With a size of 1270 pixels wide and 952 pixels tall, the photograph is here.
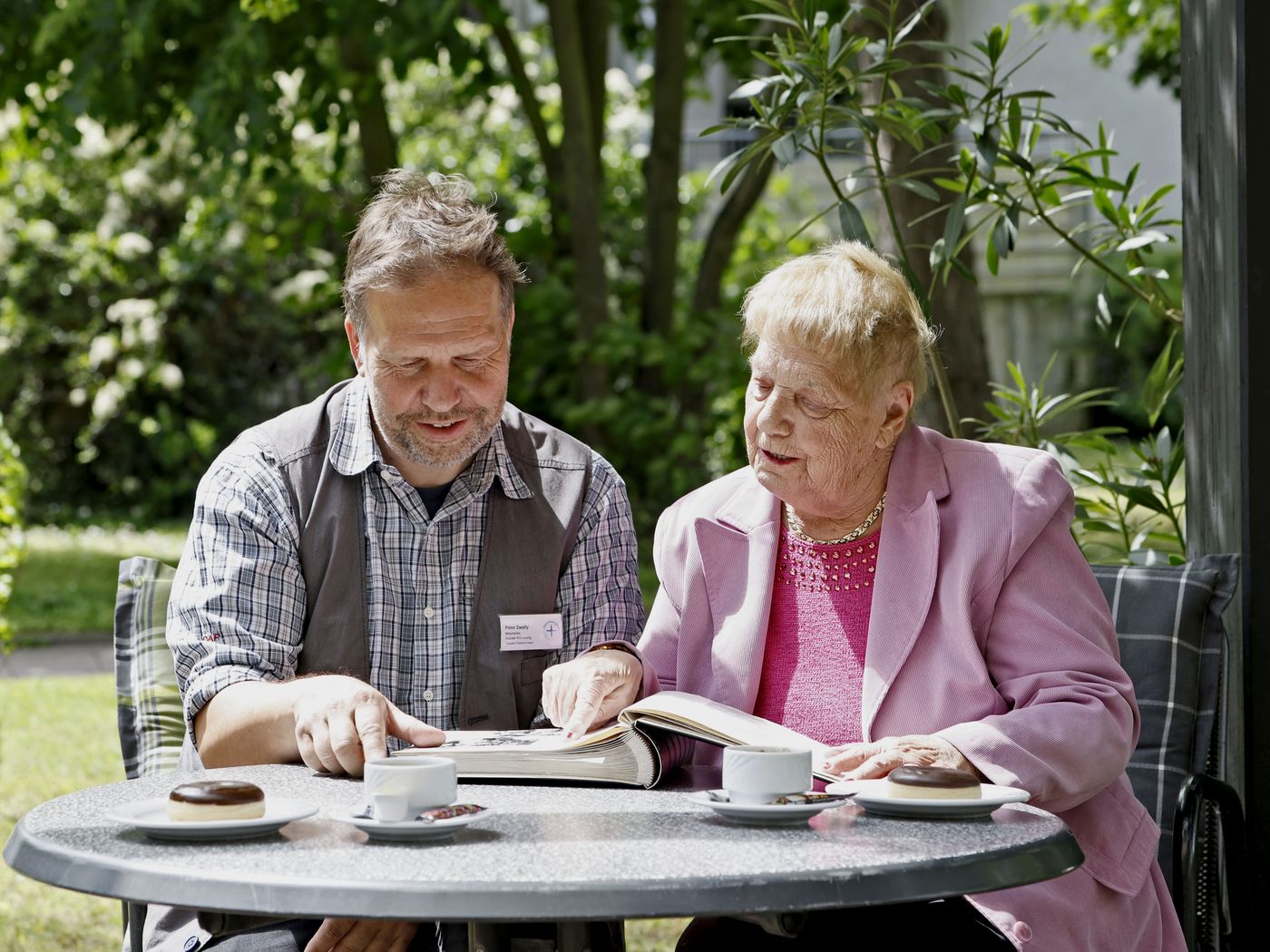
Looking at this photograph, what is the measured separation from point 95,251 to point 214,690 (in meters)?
14.8

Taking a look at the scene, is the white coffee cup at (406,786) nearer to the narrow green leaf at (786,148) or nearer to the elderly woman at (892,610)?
the elderly woman at (892,610)

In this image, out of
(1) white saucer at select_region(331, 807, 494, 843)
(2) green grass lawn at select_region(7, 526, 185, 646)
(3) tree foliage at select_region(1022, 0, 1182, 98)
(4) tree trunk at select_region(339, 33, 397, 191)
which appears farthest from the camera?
(3) tree foliage at select_region(1022, 0, 1182, 98)

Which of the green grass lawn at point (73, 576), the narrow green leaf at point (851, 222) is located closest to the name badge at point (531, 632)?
the narrow green leaf at point (851, 222)

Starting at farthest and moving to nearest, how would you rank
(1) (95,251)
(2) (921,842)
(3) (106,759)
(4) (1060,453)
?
(1) (95,251) → (3) (106,759) → (4) (1060,453) → (2) (921,842)

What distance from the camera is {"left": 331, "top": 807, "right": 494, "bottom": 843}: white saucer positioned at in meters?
1.71

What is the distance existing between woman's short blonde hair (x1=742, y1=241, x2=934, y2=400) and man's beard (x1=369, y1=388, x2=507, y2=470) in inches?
19.9

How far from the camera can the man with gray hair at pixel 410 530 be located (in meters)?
2.62

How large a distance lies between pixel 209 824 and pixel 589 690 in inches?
31.8

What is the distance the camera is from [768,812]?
1.82m

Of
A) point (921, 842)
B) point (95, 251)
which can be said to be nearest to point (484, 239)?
point (921, 842)

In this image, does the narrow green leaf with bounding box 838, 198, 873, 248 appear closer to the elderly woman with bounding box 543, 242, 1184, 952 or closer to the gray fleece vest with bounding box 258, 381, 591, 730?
the elderly woman with bounding box 543, 242, 1184, 952

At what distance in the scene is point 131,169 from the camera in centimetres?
1627

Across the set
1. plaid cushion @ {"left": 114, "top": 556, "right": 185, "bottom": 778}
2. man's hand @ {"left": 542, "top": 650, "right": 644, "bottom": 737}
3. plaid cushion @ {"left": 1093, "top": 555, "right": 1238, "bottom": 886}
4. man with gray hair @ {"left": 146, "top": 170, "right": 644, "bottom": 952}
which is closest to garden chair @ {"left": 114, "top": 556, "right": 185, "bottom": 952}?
plaid cushion @ {"left": 114, "top": 556, "right": 185, "bottom": 778}

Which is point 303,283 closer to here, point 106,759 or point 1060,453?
point 106,759
